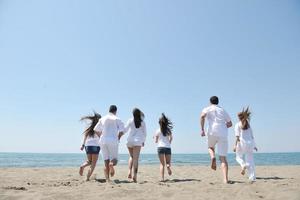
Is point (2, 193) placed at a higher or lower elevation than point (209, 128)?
lower

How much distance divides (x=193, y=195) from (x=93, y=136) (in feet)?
12.9

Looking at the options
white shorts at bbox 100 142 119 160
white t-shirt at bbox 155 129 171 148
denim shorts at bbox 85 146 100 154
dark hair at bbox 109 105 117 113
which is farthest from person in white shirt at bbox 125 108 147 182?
denim shorts at bbox 85 146 100 154

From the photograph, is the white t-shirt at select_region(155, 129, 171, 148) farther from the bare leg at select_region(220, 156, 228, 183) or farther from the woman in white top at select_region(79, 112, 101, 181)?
the bare leg at select_region(220, 156, 228, 183)

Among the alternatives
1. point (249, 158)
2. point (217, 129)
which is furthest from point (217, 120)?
point (249, 158)

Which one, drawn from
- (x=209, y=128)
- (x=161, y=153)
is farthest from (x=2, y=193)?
(x=209, y=128)

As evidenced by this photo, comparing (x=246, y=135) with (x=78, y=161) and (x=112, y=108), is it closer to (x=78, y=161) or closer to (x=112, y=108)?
(x=112, y=108)

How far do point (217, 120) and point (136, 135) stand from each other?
2140mm

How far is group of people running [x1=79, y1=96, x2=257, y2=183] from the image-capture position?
7414 mm

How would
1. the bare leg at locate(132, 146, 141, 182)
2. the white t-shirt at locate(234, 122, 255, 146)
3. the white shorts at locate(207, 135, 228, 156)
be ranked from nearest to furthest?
the white shorts at locate(207, 135, 228, 156) < the bare leg at locate(132, 146, 141, 182) < the white t-shirt at locate(234, 122, 255, 146)

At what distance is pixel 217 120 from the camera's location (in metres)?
7.45

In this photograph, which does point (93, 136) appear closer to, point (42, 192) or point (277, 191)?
point (42, 192)

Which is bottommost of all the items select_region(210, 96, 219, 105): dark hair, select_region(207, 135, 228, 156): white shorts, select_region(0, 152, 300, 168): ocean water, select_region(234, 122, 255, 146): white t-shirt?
select_region(0, 152, 300, 168): ocean water

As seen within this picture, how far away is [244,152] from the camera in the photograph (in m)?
8.06

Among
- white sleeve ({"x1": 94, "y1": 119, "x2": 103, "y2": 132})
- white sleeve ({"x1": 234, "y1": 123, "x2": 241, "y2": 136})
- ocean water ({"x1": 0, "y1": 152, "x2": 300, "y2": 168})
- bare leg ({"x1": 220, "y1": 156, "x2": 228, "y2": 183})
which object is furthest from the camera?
ocean water ({"x1": 0, "y1": 152, "x2": 300, "y2": 168})
